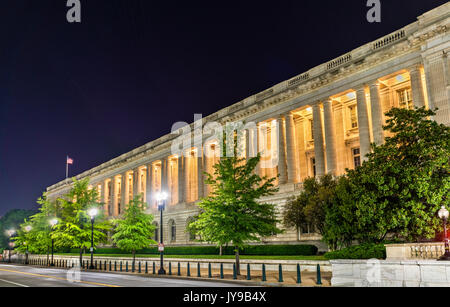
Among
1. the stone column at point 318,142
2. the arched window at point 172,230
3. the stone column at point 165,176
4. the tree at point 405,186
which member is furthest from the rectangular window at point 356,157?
the stone column at point 165,176

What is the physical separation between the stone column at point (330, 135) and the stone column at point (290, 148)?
200 inches

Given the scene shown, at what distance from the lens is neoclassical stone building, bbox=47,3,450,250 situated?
3497cm

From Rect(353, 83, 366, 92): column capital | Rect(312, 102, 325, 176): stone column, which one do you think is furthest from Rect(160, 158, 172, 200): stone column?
Rect(353, 83, 366, 92): column capital

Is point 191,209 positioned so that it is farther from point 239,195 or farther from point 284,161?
point 239,195

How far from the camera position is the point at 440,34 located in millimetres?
34344

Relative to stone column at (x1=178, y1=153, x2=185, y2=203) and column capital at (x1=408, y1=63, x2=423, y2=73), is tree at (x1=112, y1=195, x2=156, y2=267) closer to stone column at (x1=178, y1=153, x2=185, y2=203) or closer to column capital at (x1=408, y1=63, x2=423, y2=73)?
stone column at (x1=178, y1=153, x2=185, y2=203)

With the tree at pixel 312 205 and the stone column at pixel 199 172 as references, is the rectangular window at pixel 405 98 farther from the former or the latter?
the stone column at pixel 199 172

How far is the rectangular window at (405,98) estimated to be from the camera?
1626 inches

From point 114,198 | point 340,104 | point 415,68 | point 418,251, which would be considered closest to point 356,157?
point 340,104

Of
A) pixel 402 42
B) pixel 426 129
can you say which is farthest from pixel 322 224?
pixel 402 42

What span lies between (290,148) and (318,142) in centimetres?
416

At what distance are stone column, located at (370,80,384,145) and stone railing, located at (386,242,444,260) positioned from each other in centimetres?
2254

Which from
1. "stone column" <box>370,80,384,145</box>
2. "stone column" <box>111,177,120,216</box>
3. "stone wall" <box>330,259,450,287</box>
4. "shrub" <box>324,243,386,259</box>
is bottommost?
"stone wall" <box>330,259,450,287</box>
